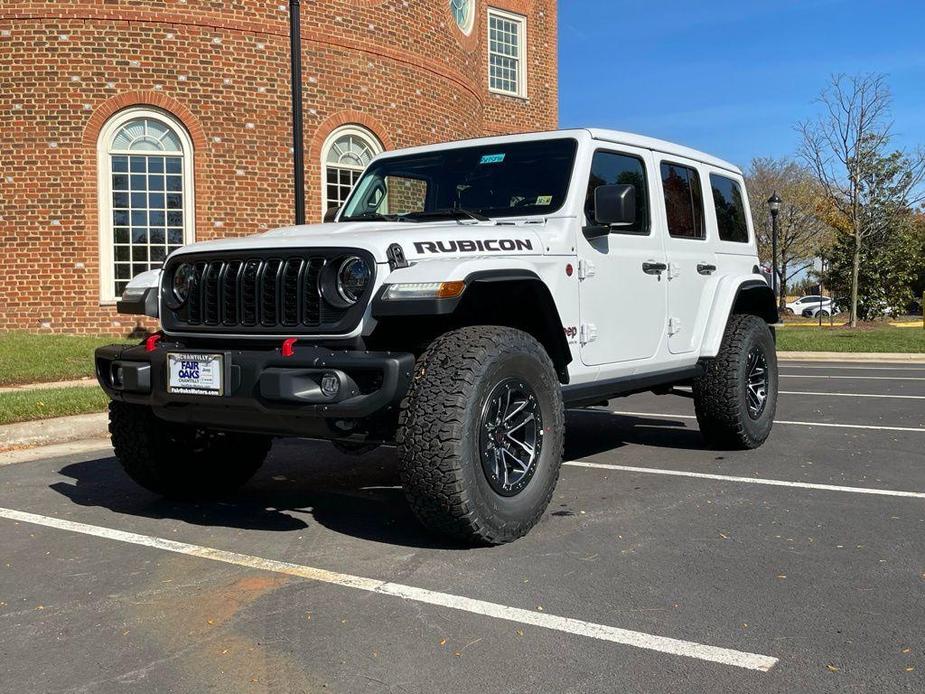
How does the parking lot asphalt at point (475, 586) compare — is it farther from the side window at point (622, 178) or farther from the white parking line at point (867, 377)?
the white parking line at point (867, 377)

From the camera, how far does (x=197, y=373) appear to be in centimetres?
441

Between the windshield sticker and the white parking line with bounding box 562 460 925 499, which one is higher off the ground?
the windshield sticker

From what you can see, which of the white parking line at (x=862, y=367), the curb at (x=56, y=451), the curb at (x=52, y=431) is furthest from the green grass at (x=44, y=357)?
the white parking line at (x=862, y=367)

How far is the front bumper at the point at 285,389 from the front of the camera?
4055 millimetres

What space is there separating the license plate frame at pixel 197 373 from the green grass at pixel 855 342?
1526 cm

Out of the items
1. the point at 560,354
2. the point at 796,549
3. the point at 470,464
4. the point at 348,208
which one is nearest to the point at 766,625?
the point at 796,549

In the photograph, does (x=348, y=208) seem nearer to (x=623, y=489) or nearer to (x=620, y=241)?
(x=620, y=241)

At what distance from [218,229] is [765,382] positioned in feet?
34.4

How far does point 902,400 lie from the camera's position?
33.6ft

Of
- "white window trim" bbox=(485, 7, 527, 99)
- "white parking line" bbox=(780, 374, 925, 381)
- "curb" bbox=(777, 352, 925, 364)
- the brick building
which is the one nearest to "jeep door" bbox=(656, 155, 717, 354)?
"white parking line" bbox=(780, 374, 925, 381)

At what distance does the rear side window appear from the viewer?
701 centimetres

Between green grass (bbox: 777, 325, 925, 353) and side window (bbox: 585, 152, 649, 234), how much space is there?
1278 centimetres

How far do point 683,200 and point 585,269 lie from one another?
1.64 m

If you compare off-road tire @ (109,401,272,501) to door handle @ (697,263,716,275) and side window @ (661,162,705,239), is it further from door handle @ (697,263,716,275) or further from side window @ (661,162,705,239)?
door handle @ (697,263,716,275)
